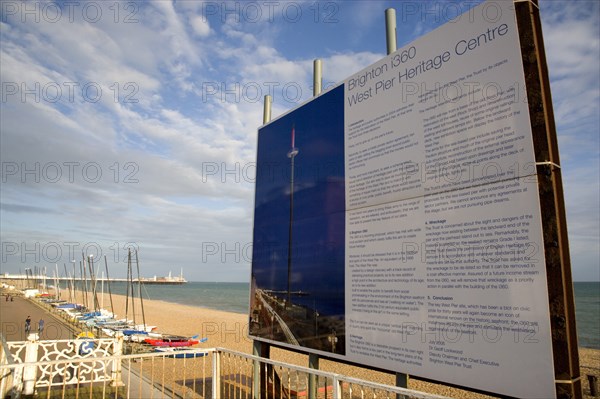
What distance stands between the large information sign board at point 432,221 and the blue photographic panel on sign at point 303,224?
32mm

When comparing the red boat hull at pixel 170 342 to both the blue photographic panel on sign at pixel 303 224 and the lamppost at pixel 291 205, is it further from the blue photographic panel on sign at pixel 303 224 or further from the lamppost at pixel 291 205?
the lamppost at pixel 291 205

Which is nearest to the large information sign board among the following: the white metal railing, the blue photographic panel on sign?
the blue photographic panel on sign

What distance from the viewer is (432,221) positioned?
165 inches

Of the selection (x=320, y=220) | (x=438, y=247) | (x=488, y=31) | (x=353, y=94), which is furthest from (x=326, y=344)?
(x=488, y=31)

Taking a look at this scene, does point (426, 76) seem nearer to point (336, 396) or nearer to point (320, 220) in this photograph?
point (320, 220)

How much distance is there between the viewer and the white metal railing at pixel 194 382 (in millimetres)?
4891

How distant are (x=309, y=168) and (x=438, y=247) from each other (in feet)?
9.14

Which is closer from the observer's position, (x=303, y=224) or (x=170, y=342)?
(x=303, y=224)

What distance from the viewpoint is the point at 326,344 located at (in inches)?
216

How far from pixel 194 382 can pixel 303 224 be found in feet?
23.9

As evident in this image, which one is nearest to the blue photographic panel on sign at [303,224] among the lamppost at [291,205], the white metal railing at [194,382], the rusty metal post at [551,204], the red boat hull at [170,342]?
the lamppost at [291,205]

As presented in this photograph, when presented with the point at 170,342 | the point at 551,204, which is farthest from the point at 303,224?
the point at 170,342

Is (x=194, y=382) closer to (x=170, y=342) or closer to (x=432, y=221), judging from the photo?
(x=432, y=221)

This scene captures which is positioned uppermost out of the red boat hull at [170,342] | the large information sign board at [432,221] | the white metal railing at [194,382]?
the large information sign board at [432,221]
